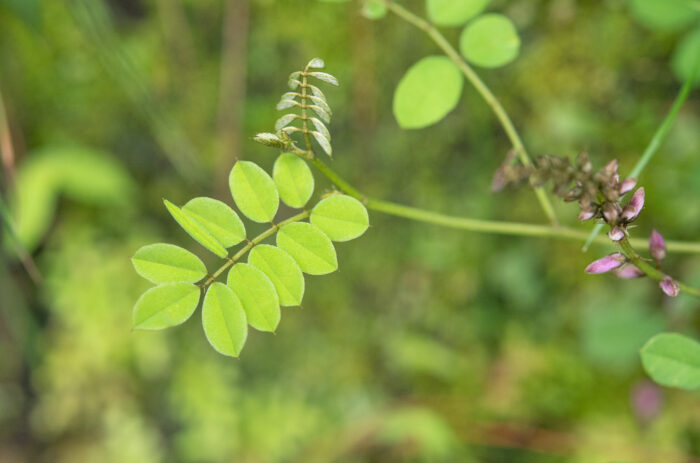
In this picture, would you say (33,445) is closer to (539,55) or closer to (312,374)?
(312,374)

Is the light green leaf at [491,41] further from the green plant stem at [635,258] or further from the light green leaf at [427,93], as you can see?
the green plant stem at [635,258]

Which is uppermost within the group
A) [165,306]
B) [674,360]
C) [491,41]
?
[491,41]

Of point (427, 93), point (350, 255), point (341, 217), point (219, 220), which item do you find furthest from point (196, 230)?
point (350, 255)

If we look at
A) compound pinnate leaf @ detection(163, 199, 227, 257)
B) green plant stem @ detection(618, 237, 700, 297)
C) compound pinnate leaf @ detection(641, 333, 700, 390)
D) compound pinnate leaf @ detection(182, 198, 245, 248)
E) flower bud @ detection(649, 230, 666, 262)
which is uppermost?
flower bud @ detection(649, 230, 666, 262)

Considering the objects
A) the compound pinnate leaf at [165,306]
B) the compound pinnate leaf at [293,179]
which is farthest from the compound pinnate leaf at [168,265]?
the compound pinnate leaf at [293,179]

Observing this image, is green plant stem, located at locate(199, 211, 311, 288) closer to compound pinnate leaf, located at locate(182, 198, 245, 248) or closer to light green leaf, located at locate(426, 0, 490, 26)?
compound pinnate leaf, located at locate(182, 198, 245, 248)

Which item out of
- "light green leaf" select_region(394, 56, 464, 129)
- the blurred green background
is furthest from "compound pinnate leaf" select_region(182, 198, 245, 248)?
the blurred green background

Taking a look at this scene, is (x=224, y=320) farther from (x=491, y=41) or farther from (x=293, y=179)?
(x=491, y=41)
